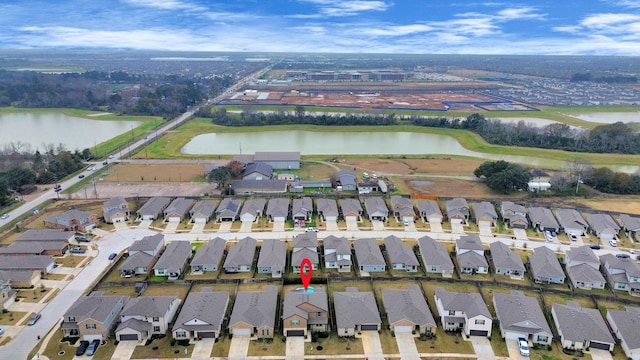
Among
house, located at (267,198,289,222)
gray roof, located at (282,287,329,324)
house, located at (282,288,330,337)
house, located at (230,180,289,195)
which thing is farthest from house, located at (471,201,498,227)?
house, located at (282,288,330,337)

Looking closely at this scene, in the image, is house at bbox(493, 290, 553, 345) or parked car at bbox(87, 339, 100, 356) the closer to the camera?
parked car at bbox(87, 339, 100, 356)

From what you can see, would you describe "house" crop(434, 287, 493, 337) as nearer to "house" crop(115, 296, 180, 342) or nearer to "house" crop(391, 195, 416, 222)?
"house" crop(391, 195, 416, 222)

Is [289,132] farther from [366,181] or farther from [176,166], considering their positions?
[366,181]

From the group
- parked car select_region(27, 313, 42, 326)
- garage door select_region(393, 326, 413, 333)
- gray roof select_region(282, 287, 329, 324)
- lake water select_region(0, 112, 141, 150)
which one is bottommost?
parked car select_region(27, 313, 42, 326)

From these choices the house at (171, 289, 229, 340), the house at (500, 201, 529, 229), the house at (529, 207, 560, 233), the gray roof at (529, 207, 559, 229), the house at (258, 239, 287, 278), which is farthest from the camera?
the house at (500, 201, 529, 229)

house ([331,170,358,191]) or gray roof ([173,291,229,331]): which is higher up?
house ([331,170,358,191])

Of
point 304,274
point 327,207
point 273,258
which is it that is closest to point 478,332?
point 304,274

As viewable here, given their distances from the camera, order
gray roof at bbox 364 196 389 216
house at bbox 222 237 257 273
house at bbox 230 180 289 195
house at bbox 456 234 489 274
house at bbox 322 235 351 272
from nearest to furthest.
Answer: house at bbox 222 237 257 273
house at bbox 456 234 489 274
house at bbox 322 235 351 272
gray roof at bbox 364 196 389 216
house at bbox 230 180 289 195
